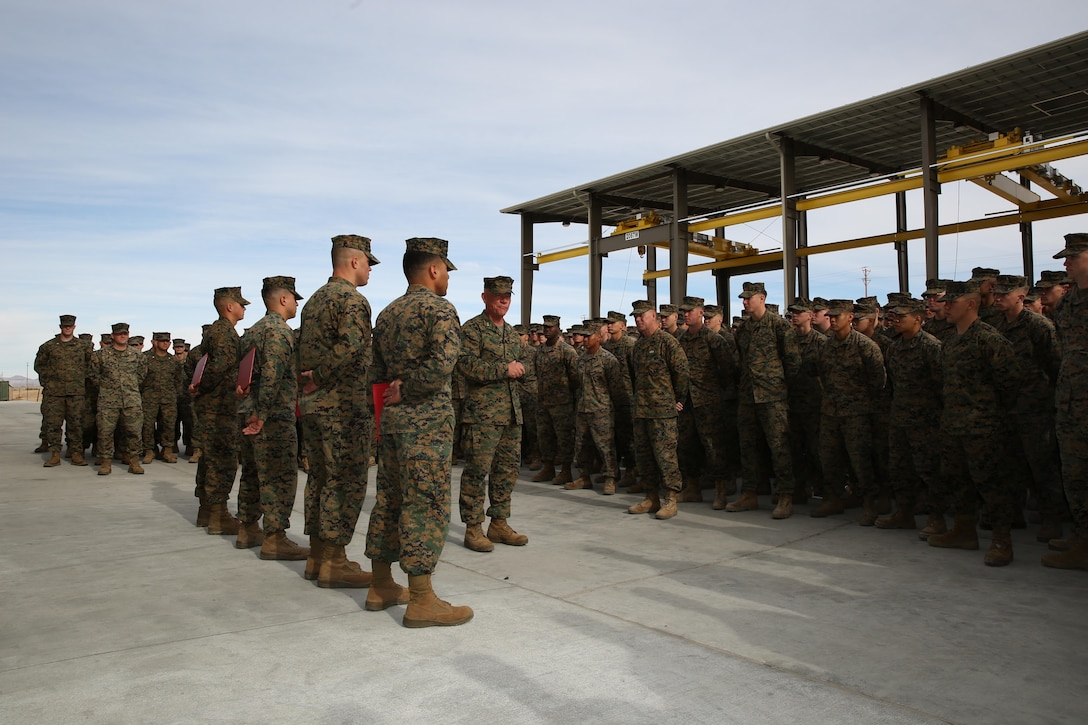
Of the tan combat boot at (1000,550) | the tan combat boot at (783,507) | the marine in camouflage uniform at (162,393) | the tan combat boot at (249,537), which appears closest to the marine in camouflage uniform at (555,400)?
the tan combat boot at (783,507)

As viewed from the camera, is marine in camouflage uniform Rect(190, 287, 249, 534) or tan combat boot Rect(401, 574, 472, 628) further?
marine in camouflage uniform Rect(190, 287, 249, 534)

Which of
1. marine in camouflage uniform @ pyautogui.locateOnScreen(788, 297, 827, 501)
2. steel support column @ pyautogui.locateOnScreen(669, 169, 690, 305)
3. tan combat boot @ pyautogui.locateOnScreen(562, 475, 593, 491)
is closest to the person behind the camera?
marine in camouflage uniform @ pyautogui.locateOnScreen(788, 297, 827, 501)

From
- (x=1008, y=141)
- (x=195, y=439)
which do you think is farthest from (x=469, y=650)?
(x=1008, y=141)

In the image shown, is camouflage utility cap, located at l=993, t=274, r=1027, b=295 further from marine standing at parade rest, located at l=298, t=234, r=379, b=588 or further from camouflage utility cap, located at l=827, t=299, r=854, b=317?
marine standing at parade rest, located at l=298, t=234, r=379, b=588

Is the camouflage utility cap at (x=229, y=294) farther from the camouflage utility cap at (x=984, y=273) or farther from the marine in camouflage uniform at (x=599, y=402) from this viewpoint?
the camouflage utility cap at (x=984, y=273)

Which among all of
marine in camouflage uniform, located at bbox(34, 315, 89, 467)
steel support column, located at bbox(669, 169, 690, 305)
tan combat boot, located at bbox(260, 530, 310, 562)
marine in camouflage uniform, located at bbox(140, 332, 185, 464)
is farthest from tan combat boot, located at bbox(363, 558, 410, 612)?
steel support column, located at bbox(669, 169, 690, 305)

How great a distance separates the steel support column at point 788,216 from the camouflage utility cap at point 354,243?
47.9 feet

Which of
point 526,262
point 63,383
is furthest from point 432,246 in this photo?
point 526,262

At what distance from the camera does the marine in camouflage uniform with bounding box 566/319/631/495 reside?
834 centimetres

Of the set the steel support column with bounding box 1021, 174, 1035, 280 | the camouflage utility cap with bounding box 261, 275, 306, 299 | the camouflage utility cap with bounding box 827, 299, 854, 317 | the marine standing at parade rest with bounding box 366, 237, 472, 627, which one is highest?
the steel support column with bounding box 1021, 174, 1035, 280

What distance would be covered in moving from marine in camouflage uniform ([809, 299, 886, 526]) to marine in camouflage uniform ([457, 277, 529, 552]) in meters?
2.82

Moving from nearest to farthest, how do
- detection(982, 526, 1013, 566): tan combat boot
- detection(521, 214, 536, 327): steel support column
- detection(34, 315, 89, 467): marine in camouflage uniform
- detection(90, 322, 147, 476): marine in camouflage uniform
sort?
detection(982, 526, 1013, 566): tan combat boot
detection(90, 322, 147, 476): marine in camouflage uniform
detection(34, 315, 89, 467): marine in camouflage uniform
detection(521, 214, 536, 327): steel support column

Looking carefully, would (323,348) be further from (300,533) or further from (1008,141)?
(1008,141)

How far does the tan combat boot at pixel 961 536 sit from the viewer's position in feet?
16.9
